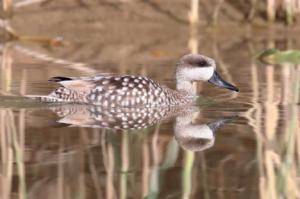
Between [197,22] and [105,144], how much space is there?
8526 millimetres

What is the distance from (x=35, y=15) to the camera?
14016mm

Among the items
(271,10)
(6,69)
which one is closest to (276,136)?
(6,69)

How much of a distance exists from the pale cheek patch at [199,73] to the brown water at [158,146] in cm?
20

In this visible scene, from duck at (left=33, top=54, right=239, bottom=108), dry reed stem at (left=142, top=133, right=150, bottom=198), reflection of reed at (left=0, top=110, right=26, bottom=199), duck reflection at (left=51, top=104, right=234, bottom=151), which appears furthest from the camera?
duck at (left=33, top=54, right=239, bottom=108)

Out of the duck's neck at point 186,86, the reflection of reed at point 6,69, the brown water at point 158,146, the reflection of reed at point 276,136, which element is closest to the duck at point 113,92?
the brown water at point 158,146

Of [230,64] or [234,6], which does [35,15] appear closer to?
[234,6]

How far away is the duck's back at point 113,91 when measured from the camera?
7.25 meters

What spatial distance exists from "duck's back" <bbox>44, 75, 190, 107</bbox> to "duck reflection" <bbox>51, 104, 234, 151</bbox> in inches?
2.0

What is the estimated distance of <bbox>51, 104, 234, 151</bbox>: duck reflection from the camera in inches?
241

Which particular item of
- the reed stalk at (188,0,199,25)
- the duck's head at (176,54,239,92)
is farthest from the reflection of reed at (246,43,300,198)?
the reed stalk at (188,0,199,25)

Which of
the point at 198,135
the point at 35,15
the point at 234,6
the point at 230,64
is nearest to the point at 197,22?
the point at 234,6

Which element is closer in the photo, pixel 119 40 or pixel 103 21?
pixel 119 40

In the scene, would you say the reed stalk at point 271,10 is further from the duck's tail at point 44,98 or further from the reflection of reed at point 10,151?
the reflection of reed at point 10,151

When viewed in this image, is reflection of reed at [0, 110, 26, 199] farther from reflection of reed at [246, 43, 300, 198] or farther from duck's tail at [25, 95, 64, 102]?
reflection of reed at [246, 43, 300, 198]
